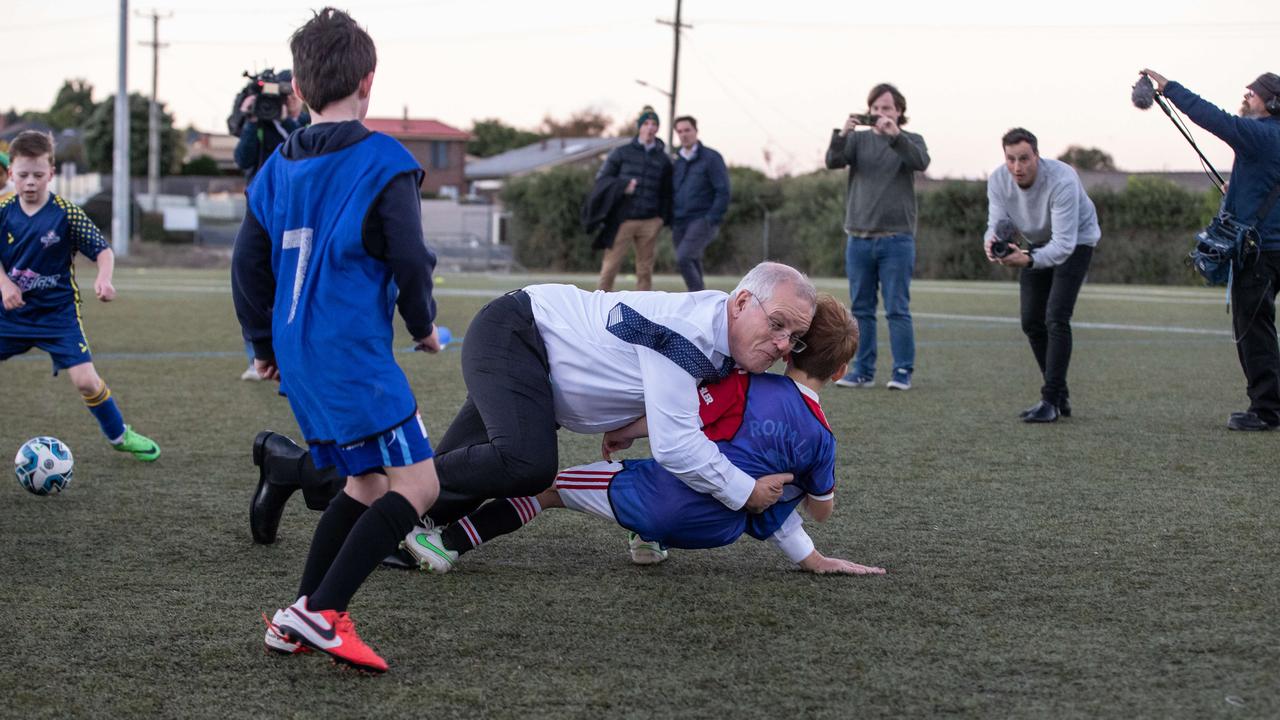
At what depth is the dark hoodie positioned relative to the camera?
2.94m

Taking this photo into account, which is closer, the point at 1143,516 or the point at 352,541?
the point at 352,541

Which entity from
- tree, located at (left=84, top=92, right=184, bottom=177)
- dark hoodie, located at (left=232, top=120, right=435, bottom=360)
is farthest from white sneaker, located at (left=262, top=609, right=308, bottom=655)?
tree, located at (left=84, top=92, right=184, bottom=177)

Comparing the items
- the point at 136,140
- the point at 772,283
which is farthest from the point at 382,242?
the point at 136,140

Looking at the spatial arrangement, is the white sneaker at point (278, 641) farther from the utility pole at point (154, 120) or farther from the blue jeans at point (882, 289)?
the utility pole at point (154, 120)

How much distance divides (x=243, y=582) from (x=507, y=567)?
79cm

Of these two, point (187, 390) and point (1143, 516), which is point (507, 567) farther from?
point (187, 390)

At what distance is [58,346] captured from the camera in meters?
5.68

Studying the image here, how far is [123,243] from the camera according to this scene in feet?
112

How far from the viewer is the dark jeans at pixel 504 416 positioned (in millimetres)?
3631

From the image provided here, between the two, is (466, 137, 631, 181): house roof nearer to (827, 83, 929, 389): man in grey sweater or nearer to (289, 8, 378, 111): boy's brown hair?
(827, 83, 929, 389): man in grey sweater

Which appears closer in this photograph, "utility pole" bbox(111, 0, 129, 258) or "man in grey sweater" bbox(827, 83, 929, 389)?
"man in grey sweater" bbox(827, 83, 929, 389)

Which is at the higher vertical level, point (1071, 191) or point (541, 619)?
point (1071, 191)

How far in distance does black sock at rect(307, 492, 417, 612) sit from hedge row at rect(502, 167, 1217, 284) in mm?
29954

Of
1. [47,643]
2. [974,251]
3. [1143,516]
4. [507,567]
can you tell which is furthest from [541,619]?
[974,251]
